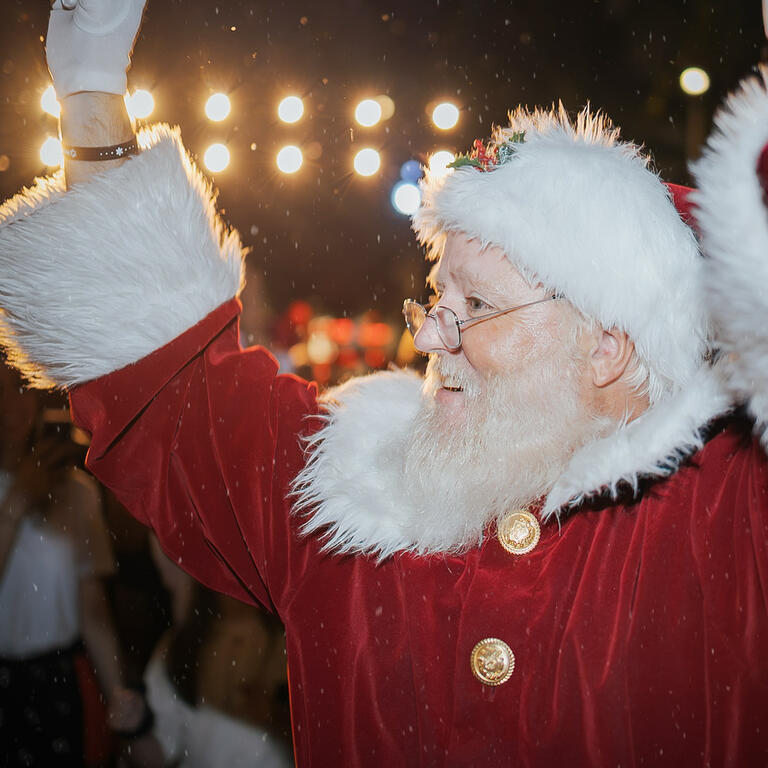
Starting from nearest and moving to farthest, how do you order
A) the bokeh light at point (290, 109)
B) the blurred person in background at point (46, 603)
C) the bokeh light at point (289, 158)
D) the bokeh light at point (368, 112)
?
1. the blurred person in background at point (46, 603)
2. the bokeh light at point (290, 109)
3. the bokeh light at point (368, 112)
4. the bokeh light at point (289, 158)

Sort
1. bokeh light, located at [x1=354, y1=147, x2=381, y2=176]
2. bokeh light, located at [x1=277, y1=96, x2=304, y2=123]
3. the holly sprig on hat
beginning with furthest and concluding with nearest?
bokeh light, located at [x1=354, y1=147, x2=381, y2=176] < bokeh light, located at [x1=277, y1=96, x2=304, y2=123] < the holly sprig on hat

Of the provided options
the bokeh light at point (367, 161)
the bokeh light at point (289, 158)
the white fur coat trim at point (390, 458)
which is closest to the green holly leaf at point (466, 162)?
the white fur coat trim at point (390, 458)

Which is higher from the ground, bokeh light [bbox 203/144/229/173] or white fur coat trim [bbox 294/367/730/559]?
bokeh light [bbox 203/144/229/173]

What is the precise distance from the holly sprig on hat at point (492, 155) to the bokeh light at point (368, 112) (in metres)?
2.83

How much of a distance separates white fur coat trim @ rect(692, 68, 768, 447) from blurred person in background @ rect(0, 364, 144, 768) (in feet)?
7.74

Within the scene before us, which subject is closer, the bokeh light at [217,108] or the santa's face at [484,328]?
the santa's face at [484,328]

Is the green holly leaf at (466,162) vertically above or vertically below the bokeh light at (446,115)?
below

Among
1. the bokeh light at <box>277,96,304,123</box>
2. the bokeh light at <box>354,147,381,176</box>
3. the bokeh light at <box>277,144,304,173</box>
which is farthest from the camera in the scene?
the bokeh light at <box>354,147,381,176</box>

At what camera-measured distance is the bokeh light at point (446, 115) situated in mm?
4289

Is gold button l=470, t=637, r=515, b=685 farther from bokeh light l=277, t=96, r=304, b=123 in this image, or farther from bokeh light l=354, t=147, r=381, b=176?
bokeh light l=354, t=147, r=381, b=176

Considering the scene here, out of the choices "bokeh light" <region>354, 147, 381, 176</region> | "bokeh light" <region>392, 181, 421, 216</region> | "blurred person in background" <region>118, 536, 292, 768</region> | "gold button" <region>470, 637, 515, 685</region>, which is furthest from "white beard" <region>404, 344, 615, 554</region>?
"bokeh light" <region>392, 181, 421, 216</region>

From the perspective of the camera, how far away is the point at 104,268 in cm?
162

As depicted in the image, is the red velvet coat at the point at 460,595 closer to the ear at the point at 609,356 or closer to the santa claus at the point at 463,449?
the santa claus at the point at 463,449

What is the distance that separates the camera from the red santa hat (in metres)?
1.53
